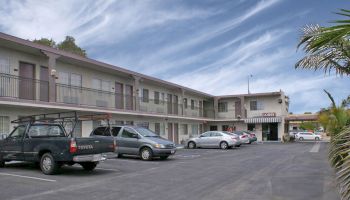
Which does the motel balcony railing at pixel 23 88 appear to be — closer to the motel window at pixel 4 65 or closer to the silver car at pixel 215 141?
the motel window at pixel 4 65

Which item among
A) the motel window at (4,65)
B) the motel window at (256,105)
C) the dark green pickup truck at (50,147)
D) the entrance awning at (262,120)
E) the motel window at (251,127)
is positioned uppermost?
the motel window at (4,65)

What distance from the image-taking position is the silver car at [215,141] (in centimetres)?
2977

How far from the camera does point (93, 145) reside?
487 inches

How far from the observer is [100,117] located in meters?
13.3

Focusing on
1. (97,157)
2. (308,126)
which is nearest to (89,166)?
(97,157)

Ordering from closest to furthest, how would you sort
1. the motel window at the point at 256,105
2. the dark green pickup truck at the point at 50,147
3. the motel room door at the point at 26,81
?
the dark green pickup truck at the point at 50,147 < the motel room door at the point at 26,81 < the motel window at the point at 256,105

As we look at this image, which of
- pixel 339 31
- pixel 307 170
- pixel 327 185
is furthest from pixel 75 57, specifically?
pixel 339 31

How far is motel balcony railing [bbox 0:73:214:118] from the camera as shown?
18.4 metres

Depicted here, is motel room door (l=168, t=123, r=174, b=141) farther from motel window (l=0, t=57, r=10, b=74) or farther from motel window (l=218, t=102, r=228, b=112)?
motel window (l=0, t=57, r=10, b=74)

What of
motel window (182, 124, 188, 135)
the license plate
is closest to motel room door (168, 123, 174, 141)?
motel window (182, 124, 188, 135)

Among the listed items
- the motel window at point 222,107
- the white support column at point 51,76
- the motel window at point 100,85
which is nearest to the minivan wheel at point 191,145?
the motel window at point 100,85

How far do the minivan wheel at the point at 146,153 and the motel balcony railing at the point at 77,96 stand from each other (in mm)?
5758

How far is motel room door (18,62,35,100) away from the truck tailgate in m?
8.19

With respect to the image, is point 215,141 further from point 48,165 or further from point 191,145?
point 48,165
